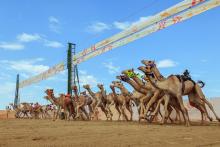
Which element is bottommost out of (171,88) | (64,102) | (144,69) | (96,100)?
(171,88)

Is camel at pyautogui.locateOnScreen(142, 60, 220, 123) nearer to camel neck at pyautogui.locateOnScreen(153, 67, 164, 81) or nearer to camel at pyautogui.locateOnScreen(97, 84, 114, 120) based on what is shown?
camel neck at pyautogui.locateOnScreen(153, 67, 164, 81)

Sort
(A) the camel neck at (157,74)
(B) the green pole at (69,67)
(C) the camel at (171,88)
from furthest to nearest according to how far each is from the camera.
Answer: (B) the green pole at (69,67), (A) the camel neck at (157,74), (C) the camel at (171,88)

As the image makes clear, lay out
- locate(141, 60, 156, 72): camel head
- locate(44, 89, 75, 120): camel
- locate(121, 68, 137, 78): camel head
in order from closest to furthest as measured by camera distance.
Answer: locate(141, 60, 156, 72): camel head → locate(121, 68, 137, 78): camel head → locate(44, 89, 75, 120): camel

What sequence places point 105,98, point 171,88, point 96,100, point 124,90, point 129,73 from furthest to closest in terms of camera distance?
point 96,100 → point 105,98 → point 124,90 → point 129,73 → point 171,88

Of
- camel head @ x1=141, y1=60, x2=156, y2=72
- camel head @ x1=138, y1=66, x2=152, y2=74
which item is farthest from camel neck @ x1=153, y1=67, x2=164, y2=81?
camel head @ x1=138, y1=66, x2=152, y2=74

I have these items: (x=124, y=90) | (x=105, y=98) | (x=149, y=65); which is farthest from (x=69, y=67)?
(x=149, y=65)

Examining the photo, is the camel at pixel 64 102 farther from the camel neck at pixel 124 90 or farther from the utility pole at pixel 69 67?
the utility pole at pixel 69 67

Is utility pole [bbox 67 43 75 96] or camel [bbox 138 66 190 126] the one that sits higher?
utility pole [bbox 67 43 75 96]

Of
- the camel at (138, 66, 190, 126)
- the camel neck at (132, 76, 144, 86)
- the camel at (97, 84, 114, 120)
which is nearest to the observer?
the camel at (138, 66, 190, 126)

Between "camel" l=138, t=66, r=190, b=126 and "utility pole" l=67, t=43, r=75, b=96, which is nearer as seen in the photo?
"camel" l=138, t=66, r=190, b=126

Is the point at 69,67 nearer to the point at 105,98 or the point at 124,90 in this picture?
the point at 105,98

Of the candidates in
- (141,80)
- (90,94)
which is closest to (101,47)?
(90,94)

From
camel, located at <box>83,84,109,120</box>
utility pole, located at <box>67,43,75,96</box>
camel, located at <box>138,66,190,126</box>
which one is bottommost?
camel, located at <box>138,66,190,126</box>

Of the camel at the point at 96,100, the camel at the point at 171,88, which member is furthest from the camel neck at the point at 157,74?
the camel at the point at 96,100
